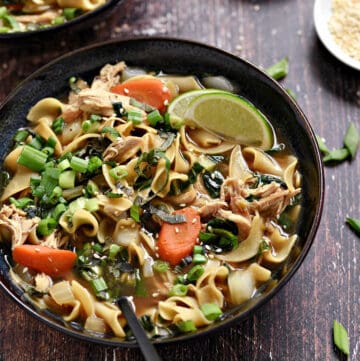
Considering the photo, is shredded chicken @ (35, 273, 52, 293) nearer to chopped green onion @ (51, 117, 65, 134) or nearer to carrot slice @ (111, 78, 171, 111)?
chopped green onion @ (51, 117, 65, 134)

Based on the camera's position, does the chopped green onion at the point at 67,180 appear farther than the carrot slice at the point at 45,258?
Yes

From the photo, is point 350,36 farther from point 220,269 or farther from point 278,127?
point 220,269

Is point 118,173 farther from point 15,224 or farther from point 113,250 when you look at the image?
point 15,224

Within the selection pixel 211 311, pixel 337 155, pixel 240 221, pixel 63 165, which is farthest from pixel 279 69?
pixel 211 311

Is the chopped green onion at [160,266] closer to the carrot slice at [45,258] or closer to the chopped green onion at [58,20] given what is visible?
the carrot slice at [45,258]

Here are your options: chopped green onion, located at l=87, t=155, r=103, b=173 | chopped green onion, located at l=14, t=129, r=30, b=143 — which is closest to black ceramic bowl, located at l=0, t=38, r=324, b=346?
chopped green onion, located at l=14, t=129, r=30, b=143

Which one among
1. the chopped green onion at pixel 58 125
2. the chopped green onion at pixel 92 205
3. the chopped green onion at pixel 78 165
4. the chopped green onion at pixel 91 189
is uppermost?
the chopped green onion at pixel 58 125

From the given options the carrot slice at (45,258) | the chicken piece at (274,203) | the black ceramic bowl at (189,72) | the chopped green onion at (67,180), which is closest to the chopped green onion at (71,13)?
the black ceramic bowl at (189,72)

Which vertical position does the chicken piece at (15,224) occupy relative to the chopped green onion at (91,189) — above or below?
below
